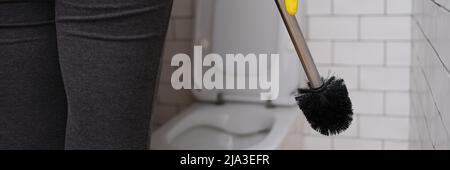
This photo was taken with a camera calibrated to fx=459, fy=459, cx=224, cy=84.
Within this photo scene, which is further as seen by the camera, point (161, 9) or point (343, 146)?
point (343, 146)

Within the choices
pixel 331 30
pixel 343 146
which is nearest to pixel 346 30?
pixel 331 30

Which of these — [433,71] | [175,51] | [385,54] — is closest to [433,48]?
[433,71]

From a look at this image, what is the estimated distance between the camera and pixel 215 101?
1.27 meters

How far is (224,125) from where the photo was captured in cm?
123

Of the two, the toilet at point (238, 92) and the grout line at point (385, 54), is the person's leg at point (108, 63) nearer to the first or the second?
the toilet at point (238, 92)

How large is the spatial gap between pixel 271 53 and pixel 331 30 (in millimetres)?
191

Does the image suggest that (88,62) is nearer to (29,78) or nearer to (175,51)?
(29,78)

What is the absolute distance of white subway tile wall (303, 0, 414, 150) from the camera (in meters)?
1.21

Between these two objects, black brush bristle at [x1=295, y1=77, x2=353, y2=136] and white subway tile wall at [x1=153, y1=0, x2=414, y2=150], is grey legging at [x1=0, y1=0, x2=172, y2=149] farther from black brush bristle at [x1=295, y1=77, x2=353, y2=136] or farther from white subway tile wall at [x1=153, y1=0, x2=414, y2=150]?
white subway tile wall at [x1=153, y1=0, x2=414, y2=150]

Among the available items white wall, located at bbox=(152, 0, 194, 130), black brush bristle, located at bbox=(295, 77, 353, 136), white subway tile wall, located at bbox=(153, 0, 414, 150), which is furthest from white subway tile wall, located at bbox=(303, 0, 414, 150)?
black brush bristle, located at bbox=(295, 77, 353, 136)
